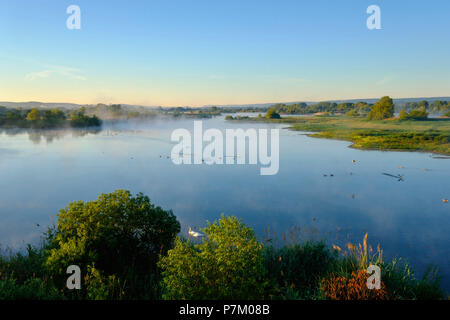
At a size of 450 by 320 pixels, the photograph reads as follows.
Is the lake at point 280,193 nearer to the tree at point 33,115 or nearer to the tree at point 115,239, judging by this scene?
the tree at point 115,239

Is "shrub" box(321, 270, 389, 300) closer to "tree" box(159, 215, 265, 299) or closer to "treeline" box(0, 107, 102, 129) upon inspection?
"tree" box(159, 215, 265, 299)

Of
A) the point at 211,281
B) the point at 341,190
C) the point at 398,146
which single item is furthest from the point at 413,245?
the point at 398,146

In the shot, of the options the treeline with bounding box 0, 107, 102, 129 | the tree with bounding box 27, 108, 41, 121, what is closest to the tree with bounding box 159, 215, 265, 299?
the treeline with bounding box 0, 107, 102, 129

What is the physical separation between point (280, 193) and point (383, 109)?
292 feet

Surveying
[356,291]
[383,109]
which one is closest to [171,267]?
[356,291]

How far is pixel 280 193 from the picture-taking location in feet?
90.4

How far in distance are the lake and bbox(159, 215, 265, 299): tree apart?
990 cm

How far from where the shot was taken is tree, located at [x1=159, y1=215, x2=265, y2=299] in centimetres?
766

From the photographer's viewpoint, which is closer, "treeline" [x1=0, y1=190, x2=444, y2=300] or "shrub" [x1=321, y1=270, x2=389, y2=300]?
"treeline" [x1=0, y1=190, x2=444, y2=300]

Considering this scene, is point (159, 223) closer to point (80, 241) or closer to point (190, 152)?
point (80, 241)

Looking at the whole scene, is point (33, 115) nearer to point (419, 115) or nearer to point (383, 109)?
point (383, 109)

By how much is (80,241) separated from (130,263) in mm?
2697

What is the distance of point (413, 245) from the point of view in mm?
16859
